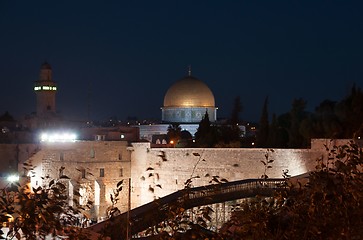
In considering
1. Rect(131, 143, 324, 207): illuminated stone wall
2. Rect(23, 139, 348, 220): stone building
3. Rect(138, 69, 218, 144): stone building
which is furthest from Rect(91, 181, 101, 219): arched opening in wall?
Rect(138, 69, 218, 144): stone building

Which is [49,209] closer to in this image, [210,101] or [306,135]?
[306,135]

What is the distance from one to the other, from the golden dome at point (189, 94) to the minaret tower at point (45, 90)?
7.75m

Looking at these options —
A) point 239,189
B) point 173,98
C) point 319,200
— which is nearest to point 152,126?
point 173,98

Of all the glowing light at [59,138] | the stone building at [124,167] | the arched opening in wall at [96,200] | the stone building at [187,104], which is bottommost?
the arched opening in wall at [96,200]

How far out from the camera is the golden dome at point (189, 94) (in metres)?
47.4

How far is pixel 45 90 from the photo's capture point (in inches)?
1877

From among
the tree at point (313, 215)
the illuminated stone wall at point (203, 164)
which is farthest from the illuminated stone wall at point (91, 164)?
the tree at point (313, 215)

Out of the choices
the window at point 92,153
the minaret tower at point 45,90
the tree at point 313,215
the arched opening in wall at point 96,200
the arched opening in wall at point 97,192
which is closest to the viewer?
the tree at point 313,215

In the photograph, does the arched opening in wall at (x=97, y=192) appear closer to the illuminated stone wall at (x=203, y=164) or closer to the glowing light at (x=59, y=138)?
the illuminated stone wall at (x=203, y=164)

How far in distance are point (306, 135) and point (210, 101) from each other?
23.4 metres

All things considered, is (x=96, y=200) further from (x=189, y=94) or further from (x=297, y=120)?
(x=189, y=94)

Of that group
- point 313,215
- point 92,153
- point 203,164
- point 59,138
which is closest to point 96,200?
point 92,153

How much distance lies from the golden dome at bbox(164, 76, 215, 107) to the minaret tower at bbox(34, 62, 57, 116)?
7.75 m

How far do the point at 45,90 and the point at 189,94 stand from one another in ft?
31.4
